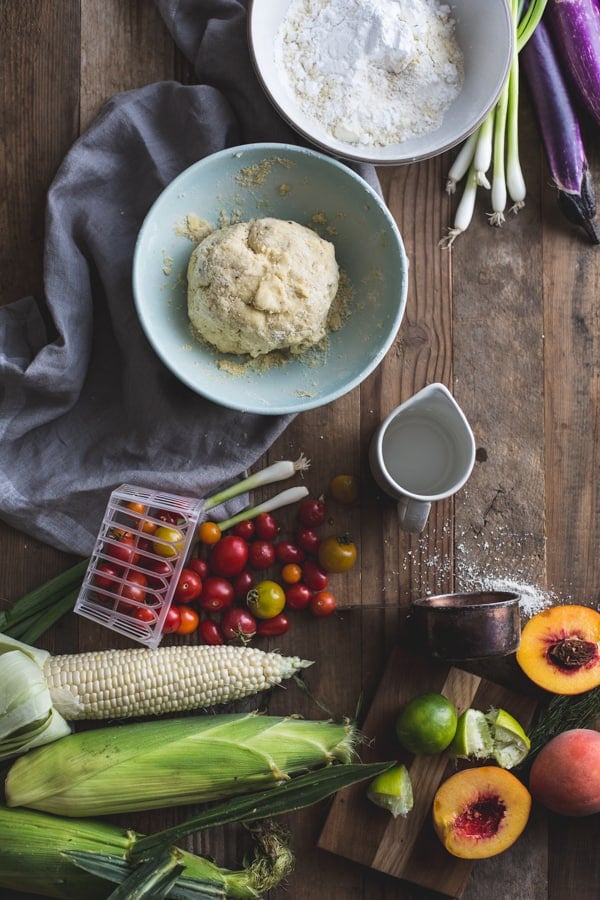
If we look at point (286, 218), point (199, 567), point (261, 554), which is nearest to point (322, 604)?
point (261, 554)

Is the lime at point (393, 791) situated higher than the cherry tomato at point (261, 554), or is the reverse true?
the cherry tomato at point (261, 554)

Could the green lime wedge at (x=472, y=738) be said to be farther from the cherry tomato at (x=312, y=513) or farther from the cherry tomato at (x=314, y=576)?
the cherry tomato at (x=312, y=513)

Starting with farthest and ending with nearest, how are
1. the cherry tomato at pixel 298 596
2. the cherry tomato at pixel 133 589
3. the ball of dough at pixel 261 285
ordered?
the cherry tomato at pixel 298 596, the cherry tomato at pixel 133 589, the ball of dough at pixel 261 285

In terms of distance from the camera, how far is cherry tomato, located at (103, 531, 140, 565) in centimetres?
170

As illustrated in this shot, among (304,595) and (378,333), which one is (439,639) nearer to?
(304,595)

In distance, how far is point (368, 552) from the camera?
6.01ft

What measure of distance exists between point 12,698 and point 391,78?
136cm

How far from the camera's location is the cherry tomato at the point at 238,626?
5.72 feet

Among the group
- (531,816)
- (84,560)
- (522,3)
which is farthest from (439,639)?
(522,3)

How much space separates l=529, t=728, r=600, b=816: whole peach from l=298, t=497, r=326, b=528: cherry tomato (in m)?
0.66

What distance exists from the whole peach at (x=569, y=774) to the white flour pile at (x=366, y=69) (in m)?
1.24

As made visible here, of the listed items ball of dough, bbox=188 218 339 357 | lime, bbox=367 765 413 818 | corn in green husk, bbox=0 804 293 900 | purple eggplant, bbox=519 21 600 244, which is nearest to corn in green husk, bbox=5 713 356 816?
corn in green husk, bbox=0 804 293 900

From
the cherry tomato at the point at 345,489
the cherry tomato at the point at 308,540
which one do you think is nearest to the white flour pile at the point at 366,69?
the cherry tomato at the point at 345,489

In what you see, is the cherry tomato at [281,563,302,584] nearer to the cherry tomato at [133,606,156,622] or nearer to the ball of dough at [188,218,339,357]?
the cherry tomato at [133,606,156,622]
